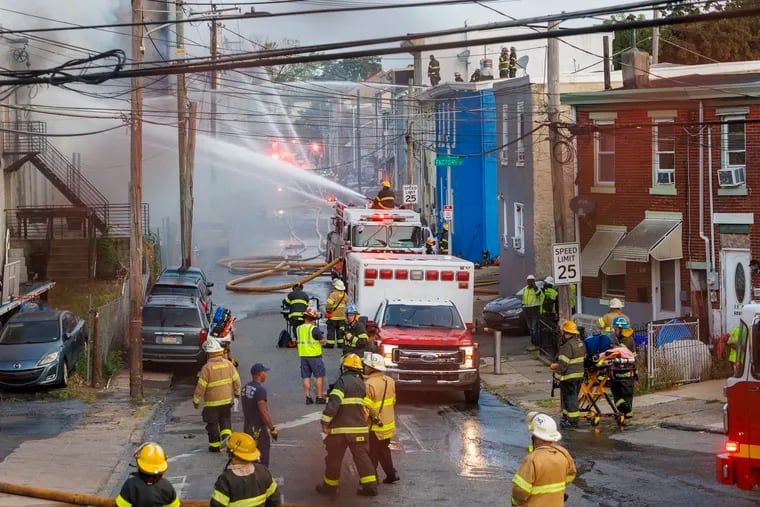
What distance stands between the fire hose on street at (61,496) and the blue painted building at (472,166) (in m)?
29.7

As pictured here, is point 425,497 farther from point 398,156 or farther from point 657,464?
point 398,156

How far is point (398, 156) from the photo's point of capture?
6719cm

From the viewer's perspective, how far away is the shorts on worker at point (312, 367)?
1815 cm

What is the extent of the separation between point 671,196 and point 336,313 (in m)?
8.03

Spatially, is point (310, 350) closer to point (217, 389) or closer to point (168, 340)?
point (217, 389)

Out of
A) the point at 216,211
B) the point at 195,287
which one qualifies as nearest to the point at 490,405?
the point at 195,287

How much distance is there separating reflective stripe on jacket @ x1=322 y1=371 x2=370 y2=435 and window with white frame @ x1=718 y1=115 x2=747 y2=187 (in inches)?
547

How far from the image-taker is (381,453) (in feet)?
41.7

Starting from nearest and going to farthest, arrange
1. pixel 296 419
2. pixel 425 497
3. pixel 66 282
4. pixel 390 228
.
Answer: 1. pixel 425 497
2. pixel 296 419
3. pixel 390 228
4. pixel 66 282

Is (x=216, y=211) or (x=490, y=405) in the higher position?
(x=216, y=211)

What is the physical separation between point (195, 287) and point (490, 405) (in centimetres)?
964

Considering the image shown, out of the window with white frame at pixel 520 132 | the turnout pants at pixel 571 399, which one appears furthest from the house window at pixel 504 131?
the turnout pants at pixel 571 399

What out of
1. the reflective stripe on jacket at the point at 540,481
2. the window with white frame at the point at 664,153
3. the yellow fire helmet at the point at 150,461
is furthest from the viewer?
the window with white frame at the point at 664,153

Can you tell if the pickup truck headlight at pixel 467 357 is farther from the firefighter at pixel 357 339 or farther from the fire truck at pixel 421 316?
the firefighter at pixel 357 339
